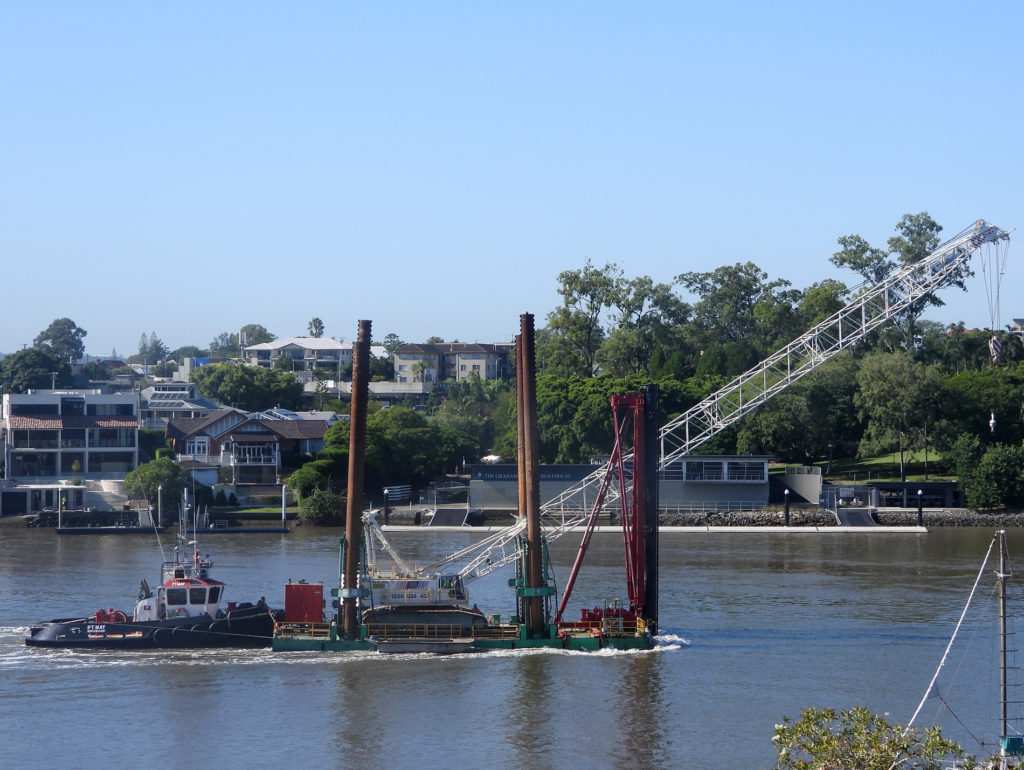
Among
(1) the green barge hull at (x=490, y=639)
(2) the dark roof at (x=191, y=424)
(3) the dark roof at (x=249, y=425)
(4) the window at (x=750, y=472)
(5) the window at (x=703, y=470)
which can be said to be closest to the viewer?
(1) the green barge hull at (x=490, y=639)

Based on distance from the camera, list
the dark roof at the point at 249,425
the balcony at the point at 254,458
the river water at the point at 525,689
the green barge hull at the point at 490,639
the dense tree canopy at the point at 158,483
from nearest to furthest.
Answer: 1. the river water at the point at 525,689
2. the green barge hull at the point at 490,639
3. the dense tree canopy at the point at 158,483
4. the balcony at the point at 254,458
5. the dark roof at the point at 249,425

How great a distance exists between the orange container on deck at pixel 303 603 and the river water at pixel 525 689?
4.62ft

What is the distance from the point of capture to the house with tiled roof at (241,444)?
81.3 metres

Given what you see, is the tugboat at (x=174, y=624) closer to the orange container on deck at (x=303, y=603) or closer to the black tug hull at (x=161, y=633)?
the black tug hull at (x=161, y=633)

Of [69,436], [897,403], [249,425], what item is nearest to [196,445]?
[249,425]

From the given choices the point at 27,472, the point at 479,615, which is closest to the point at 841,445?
the point at 27,472

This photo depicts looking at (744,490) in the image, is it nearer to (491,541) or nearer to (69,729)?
(491,541)

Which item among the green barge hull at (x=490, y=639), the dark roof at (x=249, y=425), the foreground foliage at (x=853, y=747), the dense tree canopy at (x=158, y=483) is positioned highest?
the dark roof at (x=249, y=425)

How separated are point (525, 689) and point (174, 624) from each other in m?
10.1

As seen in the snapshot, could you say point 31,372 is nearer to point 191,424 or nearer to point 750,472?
point 191,424

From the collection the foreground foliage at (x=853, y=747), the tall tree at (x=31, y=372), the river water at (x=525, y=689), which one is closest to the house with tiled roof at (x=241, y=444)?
the river water at (x=525, y=689)

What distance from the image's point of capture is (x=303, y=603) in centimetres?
3578

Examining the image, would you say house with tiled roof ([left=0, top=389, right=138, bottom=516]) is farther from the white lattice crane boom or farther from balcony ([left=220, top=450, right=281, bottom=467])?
the white lattice crane boom

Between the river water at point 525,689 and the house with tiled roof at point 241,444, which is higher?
the house with tiled roof at point 241,444
